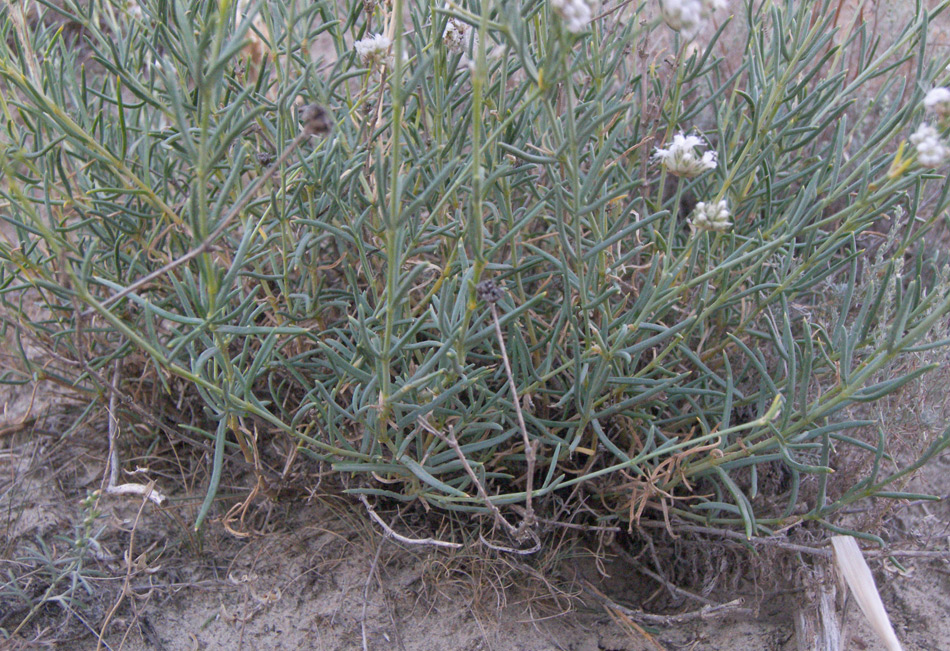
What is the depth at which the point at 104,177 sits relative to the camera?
241 cm

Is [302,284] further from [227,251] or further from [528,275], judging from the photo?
[528,275]

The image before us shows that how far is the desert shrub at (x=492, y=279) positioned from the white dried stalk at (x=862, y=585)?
0.15m

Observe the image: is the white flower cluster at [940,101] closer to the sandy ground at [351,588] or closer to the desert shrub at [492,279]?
the desert shrub at [492,279]

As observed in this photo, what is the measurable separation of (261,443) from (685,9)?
1.75 metres

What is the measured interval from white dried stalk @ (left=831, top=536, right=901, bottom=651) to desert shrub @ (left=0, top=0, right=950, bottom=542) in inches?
5.9

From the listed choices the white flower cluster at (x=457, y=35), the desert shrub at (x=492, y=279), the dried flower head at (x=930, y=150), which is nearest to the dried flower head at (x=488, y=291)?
the desert shrub at (x=492, y=279)

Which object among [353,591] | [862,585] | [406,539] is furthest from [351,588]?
[862,585]

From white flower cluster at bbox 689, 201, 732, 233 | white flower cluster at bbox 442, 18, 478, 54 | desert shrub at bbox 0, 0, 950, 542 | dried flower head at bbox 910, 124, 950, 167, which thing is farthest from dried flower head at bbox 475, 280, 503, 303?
dried flower head at bbox 910, 124, 950, 167

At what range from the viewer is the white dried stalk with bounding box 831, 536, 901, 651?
5.42ft

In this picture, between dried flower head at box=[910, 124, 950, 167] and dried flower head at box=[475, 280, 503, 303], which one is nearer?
dried flower head at box=[910, 124, 950, 167]

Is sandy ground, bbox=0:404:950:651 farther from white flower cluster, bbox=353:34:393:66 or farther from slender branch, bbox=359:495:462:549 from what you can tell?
white flower cluster, bbox=353:34:393:66

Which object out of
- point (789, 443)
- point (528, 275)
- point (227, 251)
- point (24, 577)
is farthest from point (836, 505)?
point (24, 577)

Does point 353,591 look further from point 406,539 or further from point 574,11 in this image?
point 574,11

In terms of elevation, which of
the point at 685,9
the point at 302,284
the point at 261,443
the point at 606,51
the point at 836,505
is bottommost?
the point at 261,443
